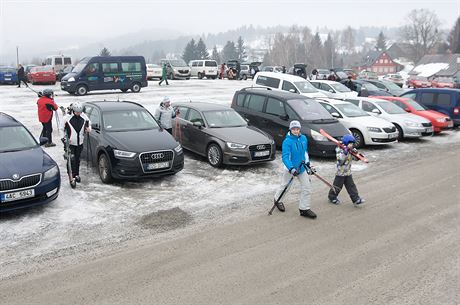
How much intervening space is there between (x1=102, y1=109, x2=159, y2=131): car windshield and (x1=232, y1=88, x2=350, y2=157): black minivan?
4161mm

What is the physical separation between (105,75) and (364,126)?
1562 cm

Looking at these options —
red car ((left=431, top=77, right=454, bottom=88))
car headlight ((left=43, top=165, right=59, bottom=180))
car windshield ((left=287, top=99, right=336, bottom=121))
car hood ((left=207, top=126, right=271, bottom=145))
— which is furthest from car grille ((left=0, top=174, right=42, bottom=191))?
red car ((left=431, top=77, right=454, bottom=88))

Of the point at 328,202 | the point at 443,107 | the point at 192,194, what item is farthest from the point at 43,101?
the point at 443,107

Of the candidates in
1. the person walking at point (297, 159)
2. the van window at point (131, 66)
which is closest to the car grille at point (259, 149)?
the person walking at point (297, 159)

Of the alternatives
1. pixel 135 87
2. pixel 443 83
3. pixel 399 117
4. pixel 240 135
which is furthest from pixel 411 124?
pixel 443 83

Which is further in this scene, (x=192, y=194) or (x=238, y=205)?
(x=192, y=194)

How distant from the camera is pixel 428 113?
17.7 m

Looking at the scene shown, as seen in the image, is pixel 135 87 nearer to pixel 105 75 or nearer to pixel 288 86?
pixel 105 75

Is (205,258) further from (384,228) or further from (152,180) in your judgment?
(152,180)

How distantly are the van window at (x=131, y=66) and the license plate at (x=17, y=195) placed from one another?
61.5ft

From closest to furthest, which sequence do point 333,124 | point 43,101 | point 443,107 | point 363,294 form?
point 363,294 < point 43,101 < point 333,124 < point 443,107

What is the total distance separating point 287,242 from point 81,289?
3.10 meters

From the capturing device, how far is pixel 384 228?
7434mm

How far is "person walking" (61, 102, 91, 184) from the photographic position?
370 inches
